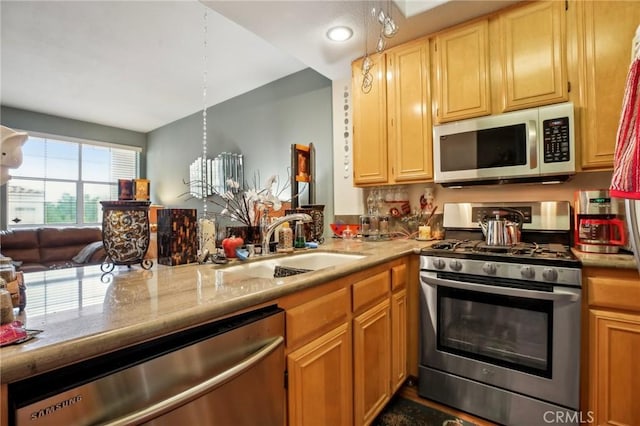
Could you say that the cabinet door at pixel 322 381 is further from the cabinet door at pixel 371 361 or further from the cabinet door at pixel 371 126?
the cabinet door at pixel 371 126

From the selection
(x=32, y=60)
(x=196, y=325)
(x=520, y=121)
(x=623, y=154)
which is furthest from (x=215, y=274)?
(x=32, y=60)

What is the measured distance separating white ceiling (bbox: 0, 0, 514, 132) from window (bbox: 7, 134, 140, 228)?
0.83 meters

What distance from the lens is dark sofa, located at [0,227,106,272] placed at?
4.05 meters

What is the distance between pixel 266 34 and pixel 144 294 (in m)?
1.96

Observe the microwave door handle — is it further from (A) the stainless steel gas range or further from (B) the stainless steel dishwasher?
(B) the stainless steel dishwasher

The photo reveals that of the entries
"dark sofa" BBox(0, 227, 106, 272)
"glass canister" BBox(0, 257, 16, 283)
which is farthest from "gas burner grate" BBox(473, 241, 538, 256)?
"dark sofa" BBox(0, 227, 106, 272)

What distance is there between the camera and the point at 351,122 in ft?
9.08

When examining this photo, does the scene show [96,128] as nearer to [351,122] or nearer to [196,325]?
[351,122]

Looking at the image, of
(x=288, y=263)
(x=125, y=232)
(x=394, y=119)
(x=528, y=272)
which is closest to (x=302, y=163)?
(x=394, y=119)

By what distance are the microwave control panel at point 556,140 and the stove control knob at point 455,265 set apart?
0.81 metres

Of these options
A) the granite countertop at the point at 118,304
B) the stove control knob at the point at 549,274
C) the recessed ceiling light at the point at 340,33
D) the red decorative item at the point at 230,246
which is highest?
the recessed ceiling light at the point at 340,33

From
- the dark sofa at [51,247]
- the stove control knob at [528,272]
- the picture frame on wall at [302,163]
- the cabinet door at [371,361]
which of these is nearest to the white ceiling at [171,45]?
the picture frame on wall at [302,163]

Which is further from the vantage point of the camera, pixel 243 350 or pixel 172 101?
pixel 172 101

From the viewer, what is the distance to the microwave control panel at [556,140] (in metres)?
1.68
